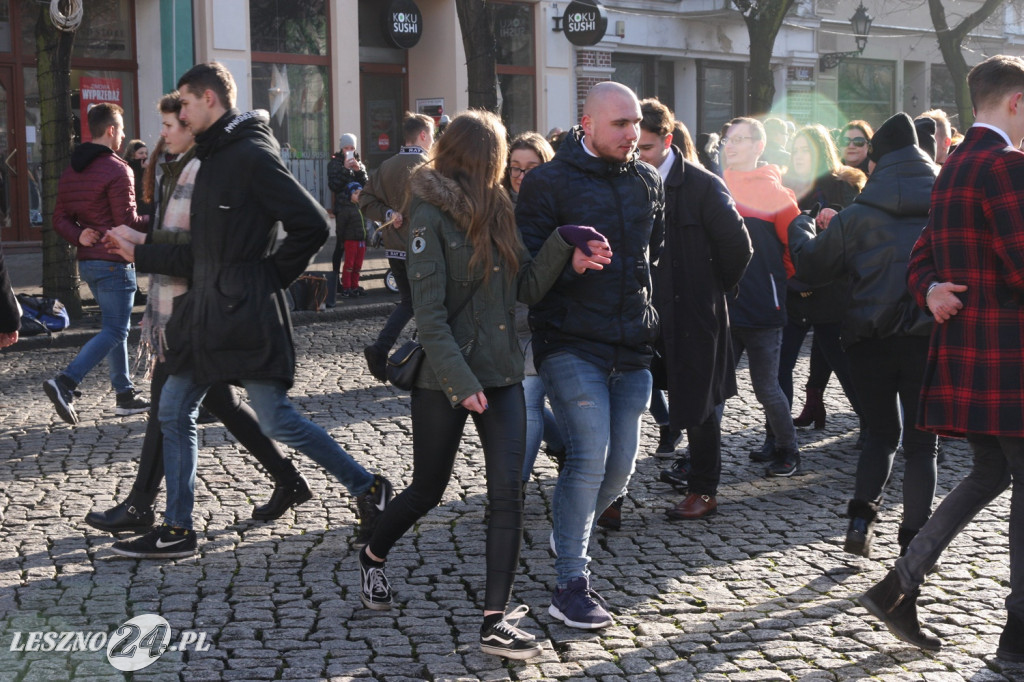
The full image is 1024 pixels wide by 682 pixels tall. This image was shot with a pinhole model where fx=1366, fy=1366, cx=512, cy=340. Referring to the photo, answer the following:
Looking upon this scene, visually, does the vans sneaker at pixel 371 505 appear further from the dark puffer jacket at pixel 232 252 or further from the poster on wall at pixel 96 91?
the poster on wall at pixel 96 91

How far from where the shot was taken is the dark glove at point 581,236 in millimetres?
4789

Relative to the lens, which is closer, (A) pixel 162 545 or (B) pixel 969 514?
(B) pixel 969 514

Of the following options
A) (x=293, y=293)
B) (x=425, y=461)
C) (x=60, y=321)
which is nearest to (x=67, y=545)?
(x=425, y=461)

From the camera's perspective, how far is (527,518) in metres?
6.56

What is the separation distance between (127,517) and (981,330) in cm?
375

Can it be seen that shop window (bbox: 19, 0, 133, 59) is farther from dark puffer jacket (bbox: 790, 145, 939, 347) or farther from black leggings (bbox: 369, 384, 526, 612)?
black leggings (bbox: 369, 384, 526, 612)

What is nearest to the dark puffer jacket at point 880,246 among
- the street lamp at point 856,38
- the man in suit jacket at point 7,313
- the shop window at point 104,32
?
the man in suit jacket at point 7,313

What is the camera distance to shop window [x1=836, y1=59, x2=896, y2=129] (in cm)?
3212

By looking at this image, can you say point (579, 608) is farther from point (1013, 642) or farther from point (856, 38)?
point (856, 38)

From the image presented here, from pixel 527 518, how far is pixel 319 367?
5.11 m

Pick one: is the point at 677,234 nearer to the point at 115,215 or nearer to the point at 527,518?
the point at 527,518

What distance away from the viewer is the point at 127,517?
20.2ft

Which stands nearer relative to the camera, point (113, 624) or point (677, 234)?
point (113, 624)

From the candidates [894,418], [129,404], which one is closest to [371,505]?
[894,418]
